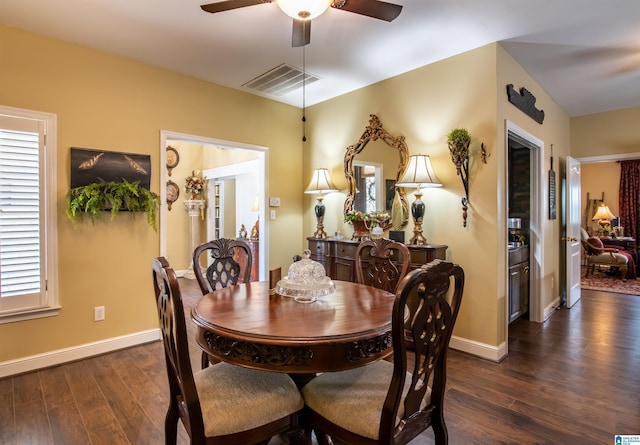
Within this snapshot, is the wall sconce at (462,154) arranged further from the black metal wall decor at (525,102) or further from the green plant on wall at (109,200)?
the green plant on wall at (109,200)

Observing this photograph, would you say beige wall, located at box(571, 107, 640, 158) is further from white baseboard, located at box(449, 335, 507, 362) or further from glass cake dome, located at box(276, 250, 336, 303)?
glass cake dome, located at box(276, 250, 336, 303)

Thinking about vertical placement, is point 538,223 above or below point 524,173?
below

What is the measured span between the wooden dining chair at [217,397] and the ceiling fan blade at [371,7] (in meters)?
1.68

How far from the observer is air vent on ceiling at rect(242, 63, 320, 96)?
350cm

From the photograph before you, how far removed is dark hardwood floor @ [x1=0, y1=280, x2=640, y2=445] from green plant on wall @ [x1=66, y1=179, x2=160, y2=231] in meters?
1.28

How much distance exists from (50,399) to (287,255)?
2771mm

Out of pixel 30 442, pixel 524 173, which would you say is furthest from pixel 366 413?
pixel 524 173

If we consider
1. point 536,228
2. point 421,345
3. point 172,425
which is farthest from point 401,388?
point 536,228

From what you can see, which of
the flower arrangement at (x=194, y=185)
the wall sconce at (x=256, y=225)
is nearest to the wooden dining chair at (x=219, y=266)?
the wall sconce at (x=256, y=225)

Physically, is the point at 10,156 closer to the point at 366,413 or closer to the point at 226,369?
the point at 226,369

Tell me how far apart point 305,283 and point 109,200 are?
2205 mm

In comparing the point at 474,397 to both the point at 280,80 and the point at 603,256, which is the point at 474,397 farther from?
the point at 603,256

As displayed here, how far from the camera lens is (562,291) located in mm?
4801

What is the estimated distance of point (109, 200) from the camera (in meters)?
3.03
